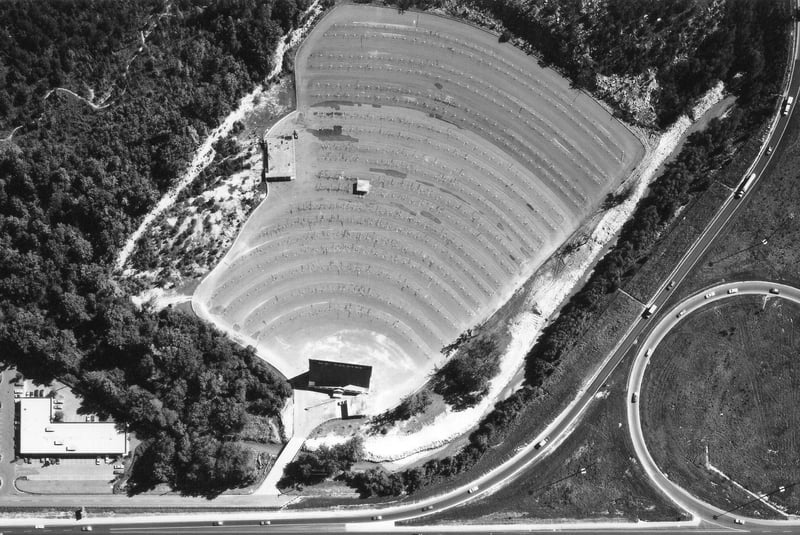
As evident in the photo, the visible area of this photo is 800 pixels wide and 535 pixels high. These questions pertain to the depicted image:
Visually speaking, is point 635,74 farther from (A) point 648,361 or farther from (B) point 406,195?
(A) point 648,361

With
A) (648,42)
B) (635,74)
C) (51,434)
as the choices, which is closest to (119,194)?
(51,434)

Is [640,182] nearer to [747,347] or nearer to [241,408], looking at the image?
[747,347]

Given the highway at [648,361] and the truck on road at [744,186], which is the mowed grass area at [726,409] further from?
the truck on road at [744,186]

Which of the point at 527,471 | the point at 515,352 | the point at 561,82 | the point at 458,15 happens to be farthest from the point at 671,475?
the point at 458,15

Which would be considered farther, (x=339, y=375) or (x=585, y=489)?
(x=585, y=489)

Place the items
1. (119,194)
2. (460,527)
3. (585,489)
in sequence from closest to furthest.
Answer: (119,194)
(460,527)
(585,489)

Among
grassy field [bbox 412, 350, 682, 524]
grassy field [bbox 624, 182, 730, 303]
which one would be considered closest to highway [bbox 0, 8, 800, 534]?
grassy field [bbox 624, 182, 730, 303]
